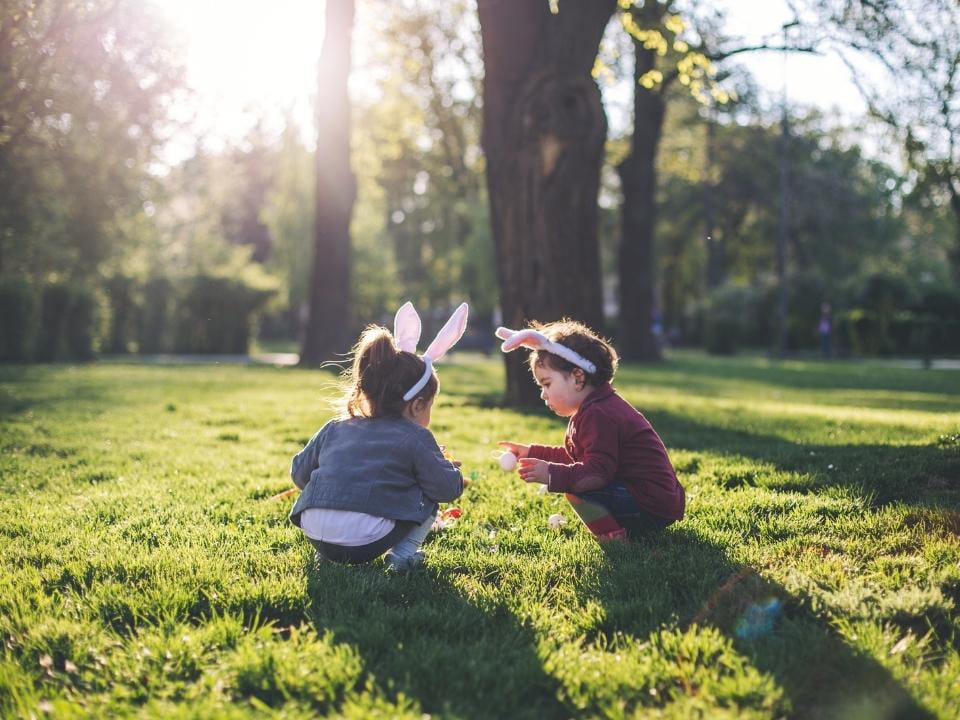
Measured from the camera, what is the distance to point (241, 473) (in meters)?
6.16

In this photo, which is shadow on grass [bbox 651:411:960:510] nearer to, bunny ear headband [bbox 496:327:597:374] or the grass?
the grass

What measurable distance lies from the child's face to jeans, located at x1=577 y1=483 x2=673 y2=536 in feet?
1.43

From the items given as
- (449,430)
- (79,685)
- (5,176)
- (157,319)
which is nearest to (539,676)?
(79,685)

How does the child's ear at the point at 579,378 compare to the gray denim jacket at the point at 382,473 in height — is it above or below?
above

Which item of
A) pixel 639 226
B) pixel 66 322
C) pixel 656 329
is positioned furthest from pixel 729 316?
pixel 66 322

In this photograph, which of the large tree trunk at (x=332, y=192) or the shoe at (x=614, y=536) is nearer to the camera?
the shoe at (x=614, y=536)

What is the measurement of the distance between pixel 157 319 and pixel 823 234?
29875mm

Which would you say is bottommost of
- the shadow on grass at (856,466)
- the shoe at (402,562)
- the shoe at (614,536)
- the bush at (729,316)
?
the shoe at (402,562)

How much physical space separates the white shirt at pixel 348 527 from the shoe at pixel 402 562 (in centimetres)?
17

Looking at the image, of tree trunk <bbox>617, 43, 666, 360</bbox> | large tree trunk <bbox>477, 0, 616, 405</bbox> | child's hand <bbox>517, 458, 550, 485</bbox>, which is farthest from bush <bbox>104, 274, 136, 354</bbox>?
child's hand <bbox>517, 458, 550, 485</bbox>

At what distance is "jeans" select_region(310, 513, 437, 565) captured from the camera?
378 centimetres

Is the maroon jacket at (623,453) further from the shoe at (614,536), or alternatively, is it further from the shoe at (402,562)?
the shoe at (402,562)

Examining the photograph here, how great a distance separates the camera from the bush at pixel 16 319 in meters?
16.7

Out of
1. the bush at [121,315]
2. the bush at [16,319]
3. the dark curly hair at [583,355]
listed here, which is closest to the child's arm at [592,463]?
the dark curly hair at [583,355]
